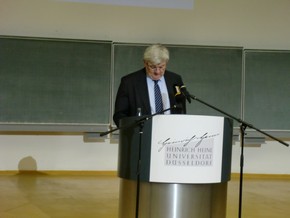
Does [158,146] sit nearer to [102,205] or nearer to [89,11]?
[102,205]

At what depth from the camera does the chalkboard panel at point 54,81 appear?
18.5 feet

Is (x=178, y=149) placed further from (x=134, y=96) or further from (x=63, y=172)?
(x=63, y=172)

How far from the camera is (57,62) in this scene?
5.72 m

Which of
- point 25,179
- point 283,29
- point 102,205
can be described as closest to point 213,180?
point 102,205

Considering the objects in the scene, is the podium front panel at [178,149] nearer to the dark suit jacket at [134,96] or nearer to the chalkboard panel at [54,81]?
the dark suit jacket at [134,96]

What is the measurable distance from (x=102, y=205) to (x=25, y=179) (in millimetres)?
1881

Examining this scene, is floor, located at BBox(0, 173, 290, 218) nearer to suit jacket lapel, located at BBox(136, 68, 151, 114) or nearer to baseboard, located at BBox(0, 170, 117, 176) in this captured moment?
baseboard, located at BBox(0, 170, 117, 176)

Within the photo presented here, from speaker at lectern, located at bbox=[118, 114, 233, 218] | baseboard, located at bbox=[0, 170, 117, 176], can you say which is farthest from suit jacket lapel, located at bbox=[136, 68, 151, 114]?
baseboard, located at bbox=[0, 170, 117, 176]

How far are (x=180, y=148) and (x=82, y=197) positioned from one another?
2.52m

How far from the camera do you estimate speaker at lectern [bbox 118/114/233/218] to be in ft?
6.66

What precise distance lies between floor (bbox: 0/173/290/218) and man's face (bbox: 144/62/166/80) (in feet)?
4.70

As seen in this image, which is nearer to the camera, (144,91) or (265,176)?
(144,91)

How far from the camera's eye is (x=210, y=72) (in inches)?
236
